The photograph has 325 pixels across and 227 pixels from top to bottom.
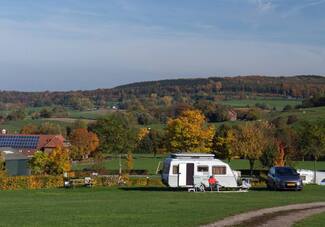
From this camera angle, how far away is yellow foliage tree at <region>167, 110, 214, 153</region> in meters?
72.8

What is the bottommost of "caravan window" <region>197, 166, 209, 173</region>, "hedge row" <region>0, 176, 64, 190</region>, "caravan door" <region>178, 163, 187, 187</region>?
"hedge row" <region>0, 176, 64, 190</region>

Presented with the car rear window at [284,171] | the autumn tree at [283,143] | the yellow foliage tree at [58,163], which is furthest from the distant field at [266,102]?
the car rear window at [284,171]

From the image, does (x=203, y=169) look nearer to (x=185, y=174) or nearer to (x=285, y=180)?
(x=185, y=174)

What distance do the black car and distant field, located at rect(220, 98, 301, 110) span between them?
10801 cm

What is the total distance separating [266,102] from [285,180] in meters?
120

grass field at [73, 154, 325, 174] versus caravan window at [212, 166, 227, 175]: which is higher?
caravan window at [212, 166, 227, 175]

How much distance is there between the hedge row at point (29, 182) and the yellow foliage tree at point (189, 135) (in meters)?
27.3

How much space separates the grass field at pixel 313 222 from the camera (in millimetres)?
19109

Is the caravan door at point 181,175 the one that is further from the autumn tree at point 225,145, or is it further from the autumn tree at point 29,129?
the autumn tree at point 29,129

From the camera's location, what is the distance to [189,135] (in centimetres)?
7288

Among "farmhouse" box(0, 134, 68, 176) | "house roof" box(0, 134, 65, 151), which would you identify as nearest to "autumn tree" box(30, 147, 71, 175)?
"farmhouse" box(0, 134, 68, 176)

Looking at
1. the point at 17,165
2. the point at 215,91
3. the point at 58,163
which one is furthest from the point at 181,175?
the point at 215,91

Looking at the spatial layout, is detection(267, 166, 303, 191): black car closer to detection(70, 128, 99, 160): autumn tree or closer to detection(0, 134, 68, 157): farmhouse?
detection(70, 128, 99, 160): autumn tree

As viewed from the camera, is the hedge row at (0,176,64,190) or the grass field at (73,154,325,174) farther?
the grass field at (73,154,325,174)
